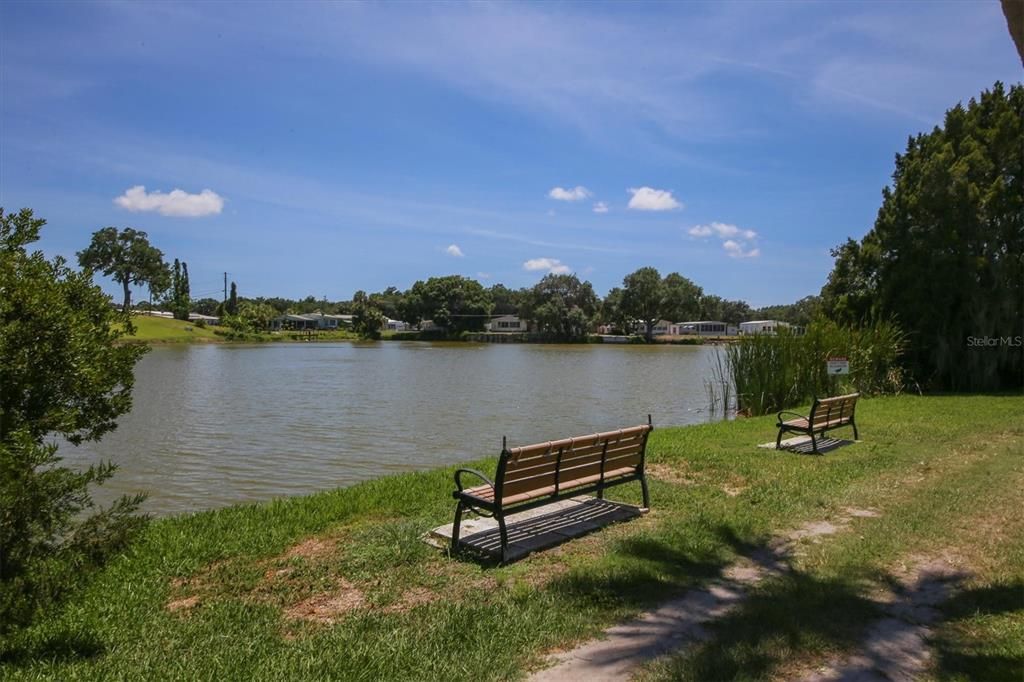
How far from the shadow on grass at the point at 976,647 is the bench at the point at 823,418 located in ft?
18.3

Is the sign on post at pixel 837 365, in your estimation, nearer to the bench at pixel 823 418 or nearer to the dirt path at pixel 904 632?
the bench at pixel 823 418

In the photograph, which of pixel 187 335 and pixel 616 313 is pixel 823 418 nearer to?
pixel 187 335

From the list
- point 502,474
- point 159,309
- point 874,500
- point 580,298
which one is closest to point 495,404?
point 874,500

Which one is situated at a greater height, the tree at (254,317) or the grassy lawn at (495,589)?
the tree at (254,317)

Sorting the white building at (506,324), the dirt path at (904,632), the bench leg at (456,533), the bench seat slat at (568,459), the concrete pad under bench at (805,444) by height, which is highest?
the white building at (506,324)

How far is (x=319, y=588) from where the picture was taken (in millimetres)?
4758

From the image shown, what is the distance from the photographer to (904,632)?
13.0ft

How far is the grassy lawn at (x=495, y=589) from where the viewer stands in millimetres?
3607

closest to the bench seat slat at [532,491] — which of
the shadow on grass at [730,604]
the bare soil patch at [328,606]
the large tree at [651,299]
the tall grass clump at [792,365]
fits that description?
the shadow on grass at [730,604]

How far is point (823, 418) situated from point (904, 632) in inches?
284

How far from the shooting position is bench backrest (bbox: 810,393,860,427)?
10.4 meters

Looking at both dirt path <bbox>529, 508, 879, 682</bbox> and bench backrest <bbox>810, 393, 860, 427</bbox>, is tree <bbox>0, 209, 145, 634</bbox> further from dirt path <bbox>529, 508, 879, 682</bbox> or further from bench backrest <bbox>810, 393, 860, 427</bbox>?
bench backrest <bbox>810, 393, 860, 427</bbox>

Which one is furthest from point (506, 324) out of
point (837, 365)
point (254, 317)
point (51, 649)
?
point (51, 649)

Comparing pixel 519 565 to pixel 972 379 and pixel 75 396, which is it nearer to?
pixel 75 396
